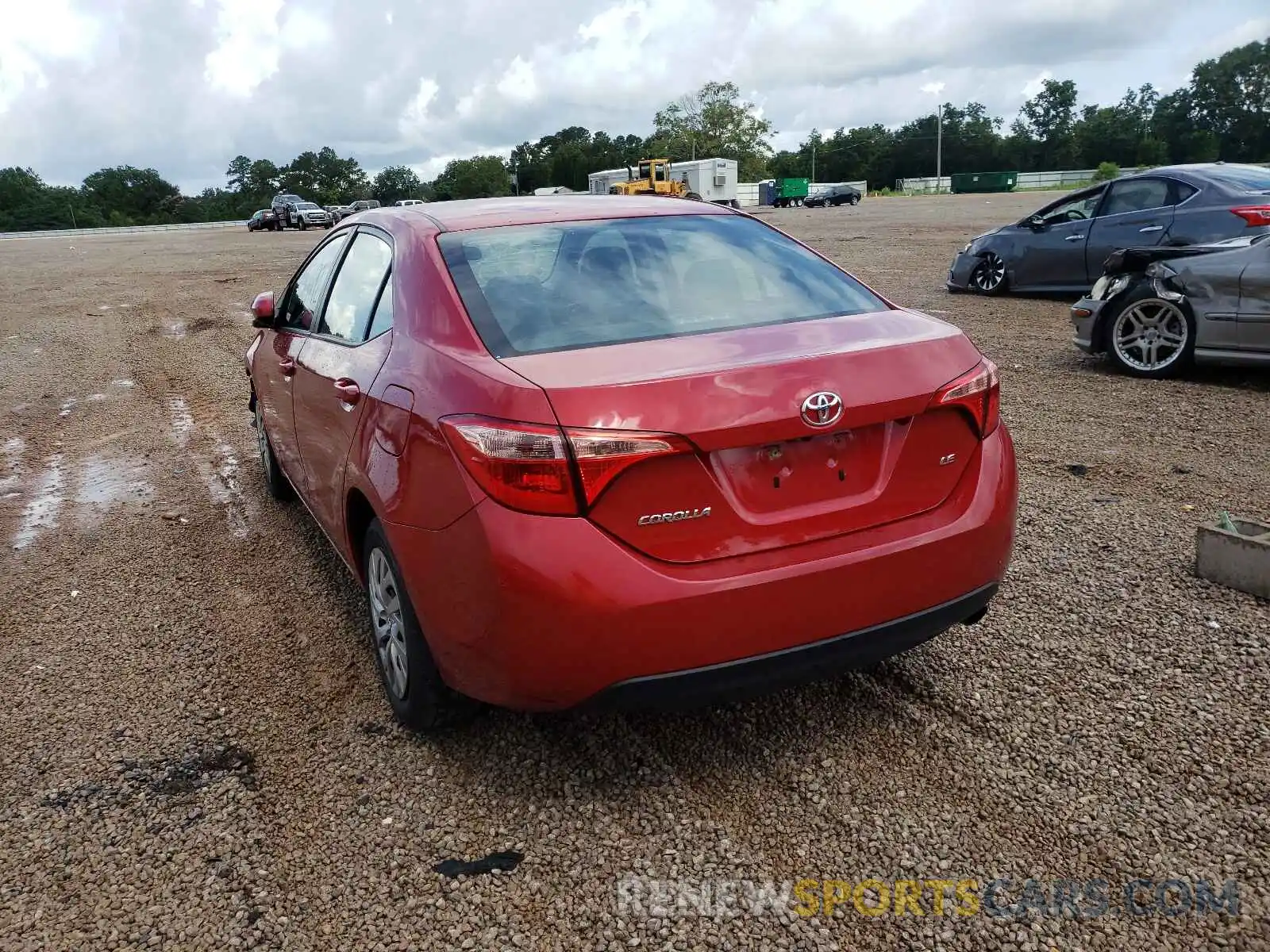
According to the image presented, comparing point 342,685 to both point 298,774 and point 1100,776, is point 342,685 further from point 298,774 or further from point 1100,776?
point 1100,776

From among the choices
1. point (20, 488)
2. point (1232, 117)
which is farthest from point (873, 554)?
point (1232, 117)

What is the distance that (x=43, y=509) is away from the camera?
19.6 feet

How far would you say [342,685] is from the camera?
3627mm

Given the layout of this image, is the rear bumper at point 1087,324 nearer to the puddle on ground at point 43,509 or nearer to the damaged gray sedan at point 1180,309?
the damaged gray sedan at point 1180,309

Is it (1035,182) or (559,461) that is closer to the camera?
(559,461)

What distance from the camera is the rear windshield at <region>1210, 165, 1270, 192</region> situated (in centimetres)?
1012

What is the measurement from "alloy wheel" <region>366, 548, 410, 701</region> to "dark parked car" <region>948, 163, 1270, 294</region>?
9.39m

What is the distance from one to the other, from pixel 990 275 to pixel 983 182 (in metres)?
76.0

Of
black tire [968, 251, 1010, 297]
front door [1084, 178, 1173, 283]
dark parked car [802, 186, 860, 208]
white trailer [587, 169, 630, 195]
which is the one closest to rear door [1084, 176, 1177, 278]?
front door [1084, 178, 1173, 283]

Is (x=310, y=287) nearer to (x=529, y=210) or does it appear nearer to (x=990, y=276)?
(x=529, y=210)

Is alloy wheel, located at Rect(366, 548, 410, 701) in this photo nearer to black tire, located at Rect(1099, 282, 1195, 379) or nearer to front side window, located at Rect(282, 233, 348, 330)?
front side window, located at Rect(282, 233, 348, 330)

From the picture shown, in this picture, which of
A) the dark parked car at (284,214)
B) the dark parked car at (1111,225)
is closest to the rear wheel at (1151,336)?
the dark parked car at (1111,225)

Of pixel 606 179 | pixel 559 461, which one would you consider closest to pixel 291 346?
pixel 559 461

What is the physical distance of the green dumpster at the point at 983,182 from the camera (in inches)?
3182
